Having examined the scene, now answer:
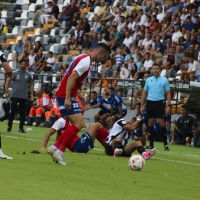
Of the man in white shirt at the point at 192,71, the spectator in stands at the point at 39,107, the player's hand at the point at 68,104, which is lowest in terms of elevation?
the spectator in stands at the point at 39,107

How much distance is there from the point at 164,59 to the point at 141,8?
18.4 ft

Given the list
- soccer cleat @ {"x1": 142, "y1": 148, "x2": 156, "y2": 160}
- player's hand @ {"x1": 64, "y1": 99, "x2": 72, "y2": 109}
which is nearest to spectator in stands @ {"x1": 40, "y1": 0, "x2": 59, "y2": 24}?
soccer cleat @ {"x1": 142, "y1": 148, "x2": 156, "y2": 160}

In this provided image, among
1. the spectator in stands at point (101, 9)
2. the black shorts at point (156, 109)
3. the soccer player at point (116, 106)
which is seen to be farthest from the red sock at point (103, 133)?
the spectator in stands at point (101, 9)

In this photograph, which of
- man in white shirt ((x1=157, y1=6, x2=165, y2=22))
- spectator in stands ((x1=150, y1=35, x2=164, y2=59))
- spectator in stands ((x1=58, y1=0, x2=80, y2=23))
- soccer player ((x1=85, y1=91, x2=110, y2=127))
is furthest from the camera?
spectator in stands ((x1=58, y1=0, x2=80, y2=23))

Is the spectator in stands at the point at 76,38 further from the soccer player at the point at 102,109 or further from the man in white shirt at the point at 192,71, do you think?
the man in white shirt at the point at 192,71

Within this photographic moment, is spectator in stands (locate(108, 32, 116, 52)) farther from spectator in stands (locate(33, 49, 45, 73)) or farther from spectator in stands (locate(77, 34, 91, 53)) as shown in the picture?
spectator in stands (locate(33, 49, 45, 73))

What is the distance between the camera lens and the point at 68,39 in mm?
33562

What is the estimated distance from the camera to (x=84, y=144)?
14406 mm

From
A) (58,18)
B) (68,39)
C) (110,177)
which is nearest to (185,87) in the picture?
(110,177)

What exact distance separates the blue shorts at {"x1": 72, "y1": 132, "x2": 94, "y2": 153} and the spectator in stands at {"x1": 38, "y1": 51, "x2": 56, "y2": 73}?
16487mm

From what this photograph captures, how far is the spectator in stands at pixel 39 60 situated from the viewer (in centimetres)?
3127

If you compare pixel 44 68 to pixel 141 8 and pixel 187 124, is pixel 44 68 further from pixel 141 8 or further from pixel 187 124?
pixel 187 124

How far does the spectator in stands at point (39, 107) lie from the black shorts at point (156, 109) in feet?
28.6

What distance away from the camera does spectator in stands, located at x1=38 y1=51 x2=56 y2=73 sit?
30.9 metres
